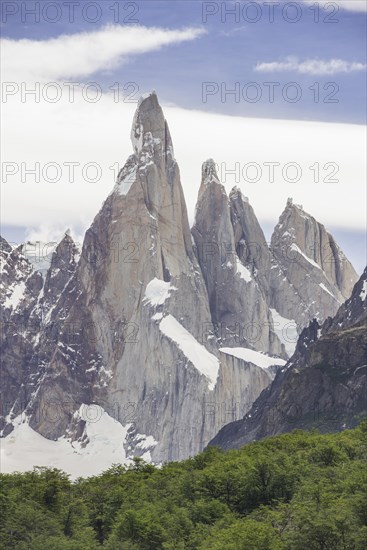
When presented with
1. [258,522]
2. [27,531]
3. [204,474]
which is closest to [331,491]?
[258,522]

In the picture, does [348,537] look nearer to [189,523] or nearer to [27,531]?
[189,523]

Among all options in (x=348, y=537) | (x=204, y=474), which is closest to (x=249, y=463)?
(x=204, y=474)

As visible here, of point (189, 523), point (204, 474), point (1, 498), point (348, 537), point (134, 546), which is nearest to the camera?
point (348, 537)

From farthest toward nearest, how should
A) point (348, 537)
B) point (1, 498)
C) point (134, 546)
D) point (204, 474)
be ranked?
point (204, 474), point (1, 498), point (134, 546), point (348, 537)

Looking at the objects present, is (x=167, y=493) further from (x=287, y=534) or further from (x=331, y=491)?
(x=287, y=534)

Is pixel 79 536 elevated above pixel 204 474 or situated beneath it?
situated beneath

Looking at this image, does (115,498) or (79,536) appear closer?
(79,536)
